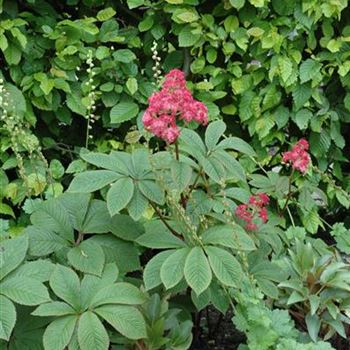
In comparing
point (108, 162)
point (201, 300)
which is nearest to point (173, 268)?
point (201, 300)

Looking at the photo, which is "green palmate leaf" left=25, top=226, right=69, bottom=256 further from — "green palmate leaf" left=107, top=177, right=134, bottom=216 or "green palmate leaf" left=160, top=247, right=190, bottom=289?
"green palmate leaf" left=160, top=247, right=190, bottom=289

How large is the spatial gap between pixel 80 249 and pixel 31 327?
0.28m

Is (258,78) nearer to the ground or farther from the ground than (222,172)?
nearer to the ground

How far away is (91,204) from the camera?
2287 mm

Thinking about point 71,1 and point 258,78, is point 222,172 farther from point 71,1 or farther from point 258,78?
point 71,1

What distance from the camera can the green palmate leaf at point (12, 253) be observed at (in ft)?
6.42

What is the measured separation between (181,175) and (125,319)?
0.44 metres

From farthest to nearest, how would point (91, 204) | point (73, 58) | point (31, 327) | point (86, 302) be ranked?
point (73, 58) → point (91, 204) → point (31, 327) → point (86, 302)

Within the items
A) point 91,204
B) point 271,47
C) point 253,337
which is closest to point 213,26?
point 271,47

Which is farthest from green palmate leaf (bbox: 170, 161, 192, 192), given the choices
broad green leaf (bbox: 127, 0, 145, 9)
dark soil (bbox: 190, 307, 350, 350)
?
broad green leaf (bbox: 127, 0, 145, 9)

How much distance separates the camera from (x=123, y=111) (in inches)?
119

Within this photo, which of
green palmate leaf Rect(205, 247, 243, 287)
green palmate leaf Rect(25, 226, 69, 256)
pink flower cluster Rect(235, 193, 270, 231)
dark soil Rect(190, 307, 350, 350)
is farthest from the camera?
dark soil Rect(190, 307, 350, 350)

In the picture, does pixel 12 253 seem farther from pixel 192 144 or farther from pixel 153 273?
pixel 192 144

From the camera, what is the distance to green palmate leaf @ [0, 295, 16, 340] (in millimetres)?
1820
